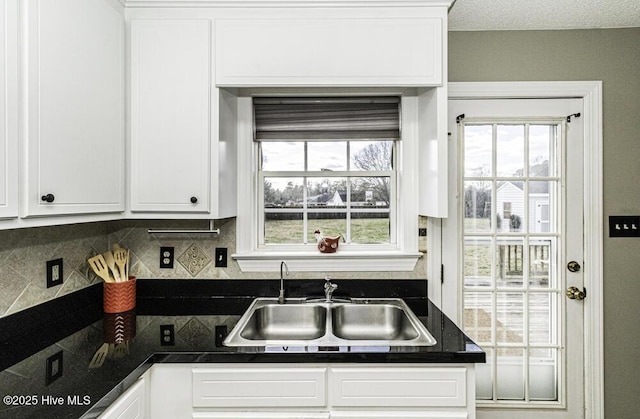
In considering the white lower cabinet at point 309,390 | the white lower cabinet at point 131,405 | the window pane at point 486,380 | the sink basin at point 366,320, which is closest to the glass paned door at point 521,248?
the window pane at point 486,380

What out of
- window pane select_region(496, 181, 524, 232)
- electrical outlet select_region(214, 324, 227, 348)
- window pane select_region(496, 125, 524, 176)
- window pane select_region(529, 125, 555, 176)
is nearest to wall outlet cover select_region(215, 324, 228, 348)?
electrical outlet select_region(214, 324, 227, 348)

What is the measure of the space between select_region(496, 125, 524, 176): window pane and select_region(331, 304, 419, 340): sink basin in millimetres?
1003

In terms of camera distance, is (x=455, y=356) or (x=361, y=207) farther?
(x=361, y=207)

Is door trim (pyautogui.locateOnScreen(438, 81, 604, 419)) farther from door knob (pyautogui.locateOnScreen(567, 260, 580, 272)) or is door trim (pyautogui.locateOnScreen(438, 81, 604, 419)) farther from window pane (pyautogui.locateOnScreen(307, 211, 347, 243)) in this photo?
window pane (pyautogui.locateOnScreen(307, 211, 347, 243))

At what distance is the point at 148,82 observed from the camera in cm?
180

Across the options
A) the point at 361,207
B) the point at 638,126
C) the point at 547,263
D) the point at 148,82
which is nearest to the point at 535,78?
the point at 638,126

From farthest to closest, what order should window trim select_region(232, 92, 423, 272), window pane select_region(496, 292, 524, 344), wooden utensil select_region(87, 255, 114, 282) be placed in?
1. window pane select_region(496, 292, 524, 344)
2. window trim select_region(232, 92, 423, 272)
3. wooden utensil select_region(87, 255, 114, 282)

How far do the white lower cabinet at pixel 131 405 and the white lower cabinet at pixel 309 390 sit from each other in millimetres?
59

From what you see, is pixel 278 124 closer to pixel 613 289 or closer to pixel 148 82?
pixel 148 82

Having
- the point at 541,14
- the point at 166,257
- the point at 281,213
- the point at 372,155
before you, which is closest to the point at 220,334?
the point at 166,257

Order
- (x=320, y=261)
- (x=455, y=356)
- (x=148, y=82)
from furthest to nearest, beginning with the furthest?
(x=320, y=261), (x=148, y=82), (x=455, y=356)

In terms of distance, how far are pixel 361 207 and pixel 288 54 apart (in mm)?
919

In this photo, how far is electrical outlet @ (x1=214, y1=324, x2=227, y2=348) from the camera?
1.51 metres

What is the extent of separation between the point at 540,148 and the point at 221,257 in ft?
6.19
